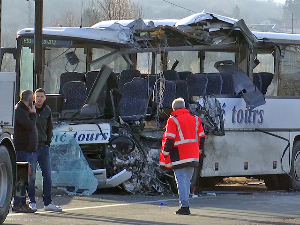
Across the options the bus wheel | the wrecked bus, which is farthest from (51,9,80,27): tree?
the bus wheel

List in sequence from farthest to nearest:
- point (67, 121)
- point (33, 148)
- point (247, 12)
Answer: point (247, 12)
point (67, 121)
point (33, 148)

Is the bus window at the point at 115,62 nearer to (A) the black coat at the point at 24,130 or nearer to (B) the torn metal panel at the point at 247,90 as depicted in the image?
(B) the torn metal panel at the point at 247,90

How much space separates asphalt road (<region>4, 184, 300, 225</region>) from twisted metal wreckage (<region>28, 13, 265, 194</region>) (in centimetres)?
42

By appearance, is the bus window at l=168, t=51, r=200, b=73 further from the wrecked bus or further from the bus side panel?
the bus side panel

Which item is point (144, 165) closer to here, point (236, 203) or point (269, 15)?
point (236, 203)

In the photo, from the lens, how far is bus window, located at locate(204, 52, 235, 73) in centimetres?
1822

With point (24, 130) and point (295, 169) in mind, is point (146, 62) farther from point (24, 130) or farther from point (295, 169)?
point (24, 130)

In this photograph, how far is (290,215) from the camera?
12.8 metres

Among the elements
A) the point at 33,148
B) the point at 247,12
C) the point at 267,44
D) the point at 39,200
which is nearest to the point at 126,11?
the point at 267,44

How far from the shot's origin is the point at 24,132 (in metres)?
12.1

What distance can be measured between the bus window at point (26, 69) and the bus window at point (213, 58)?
388cm

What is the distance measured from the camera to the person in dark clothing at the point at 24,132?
12.0 m

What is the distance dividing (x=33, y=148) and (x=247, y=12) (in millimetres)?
188495

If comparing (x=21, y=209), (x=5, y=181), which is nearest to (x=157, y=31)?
(x=21, y=209)
